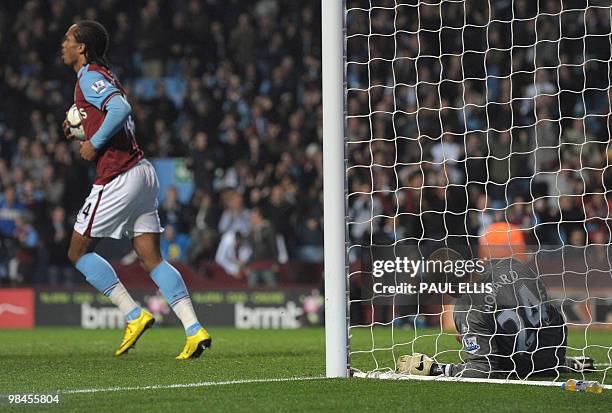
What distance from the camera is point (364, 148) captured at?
624 inches

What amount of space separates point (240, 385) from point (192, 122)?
1233 cm

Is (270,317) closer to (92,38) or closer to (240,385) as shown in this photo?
(92,38)

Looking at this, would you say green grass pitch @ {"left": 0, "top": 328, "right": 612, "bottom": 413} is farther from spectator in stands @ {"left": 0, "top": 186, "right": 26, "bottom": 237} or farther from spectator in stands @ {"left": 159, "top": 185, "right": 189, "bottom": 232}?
spectator in stands @ {"left": 0, "top": 186, "right": 26, "bottom": 237}

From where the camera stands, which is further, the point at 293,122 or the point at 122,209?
the point at 293,122

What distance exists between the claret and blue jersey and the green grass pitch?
1.31 metres

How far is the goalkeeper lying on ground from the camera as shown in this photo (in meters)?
6.57

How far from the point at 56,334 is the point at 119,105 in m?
5.46

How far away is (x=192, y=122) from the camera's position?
18094mm

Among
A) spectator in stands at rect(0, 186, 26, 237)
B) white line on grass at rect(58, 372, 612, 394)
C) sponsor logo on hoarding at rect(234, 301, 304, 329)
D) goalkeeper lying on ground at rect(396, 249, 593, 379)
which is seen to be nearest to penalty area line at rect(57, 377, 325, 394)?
white line on grass at rect(58, 372, 612, 394)

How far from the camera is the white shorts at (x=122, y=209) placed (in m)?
8.02

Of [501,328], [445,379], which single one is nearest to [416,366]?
[445,379]

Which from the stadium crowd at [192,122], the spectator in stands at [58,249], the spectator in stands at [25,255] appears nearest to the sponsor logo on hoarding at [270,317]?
the stadium crowd at [192,122]

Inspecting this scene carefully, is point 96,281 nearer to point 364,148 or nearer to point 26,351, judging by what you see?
point 26,351

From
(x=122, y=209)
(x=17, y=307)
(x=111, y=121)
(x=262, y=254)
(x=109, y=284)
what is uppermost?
(x=111, y=121)
